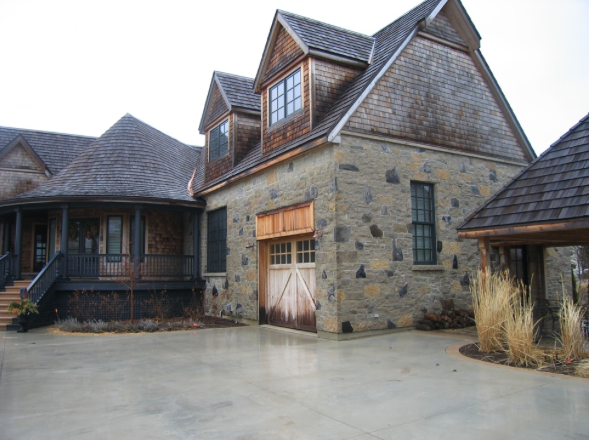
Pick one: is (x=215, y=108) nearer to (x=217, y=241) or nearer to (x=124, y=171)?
(x=124, y=171)

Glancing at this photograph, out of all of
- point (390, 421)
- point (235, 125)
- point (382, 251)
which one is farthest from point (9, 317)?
point (390, 421)

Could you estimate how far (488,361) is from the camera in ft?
24.3

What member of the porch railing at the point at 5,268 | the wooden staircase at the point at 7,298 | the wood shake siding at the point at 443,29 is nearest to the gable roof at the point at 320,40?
the wood shake siding at the point at 443,29

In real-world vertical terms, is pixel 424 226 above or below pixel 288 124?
below

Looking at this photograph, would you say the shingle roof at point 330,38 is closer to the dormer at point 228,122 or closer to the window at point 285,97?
the window at point 285,97

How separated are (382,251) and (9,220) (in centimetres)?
1547

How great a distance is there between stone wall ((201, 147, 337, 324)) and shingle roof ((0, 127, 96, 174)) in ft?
26.7

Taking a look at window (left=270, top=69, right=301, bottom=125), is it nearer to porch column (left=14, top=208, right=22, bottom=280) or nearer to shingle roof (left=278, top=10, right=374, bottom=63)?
shingle roof (left=278, top=10, right=374, bottom=63)

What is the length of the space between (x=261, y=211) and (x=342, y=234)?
346cm

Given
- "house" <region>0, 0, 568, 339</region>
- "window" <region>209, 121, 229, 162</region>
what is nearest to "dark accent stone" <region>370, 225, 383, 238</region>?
"house" <region>0, 0, 568, 339</region>

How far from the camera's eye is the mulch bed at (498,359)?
261 inches

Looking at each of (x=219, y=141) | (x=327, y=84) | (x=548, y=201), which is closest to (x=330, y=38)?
(x=327, y=84)

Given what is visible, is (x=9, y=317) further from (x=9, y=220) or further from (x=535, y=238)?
(x=535, y=238)

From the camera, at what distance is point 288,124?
12.3m
